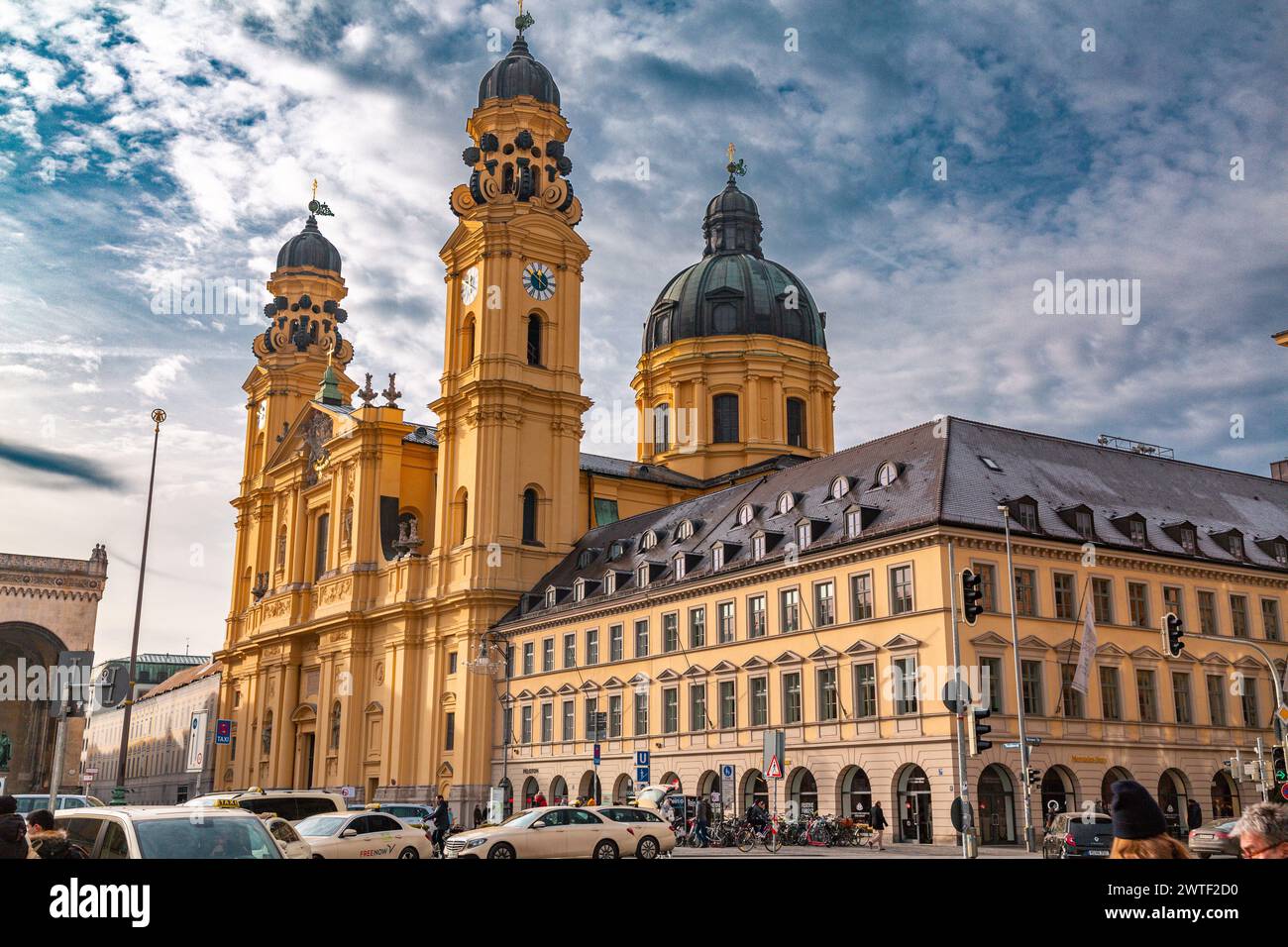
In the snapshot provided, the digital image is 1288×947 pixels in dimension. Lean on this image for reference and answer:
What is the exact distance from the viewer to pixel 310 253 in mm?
102375

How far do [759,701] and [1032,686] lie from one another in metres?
11.2

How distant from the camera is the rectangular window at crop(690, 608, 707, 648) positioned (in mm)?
55250

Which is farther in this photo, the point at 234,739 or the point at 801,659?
the point at 234,739

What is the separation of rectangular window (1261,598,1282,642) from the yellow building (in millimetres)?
137

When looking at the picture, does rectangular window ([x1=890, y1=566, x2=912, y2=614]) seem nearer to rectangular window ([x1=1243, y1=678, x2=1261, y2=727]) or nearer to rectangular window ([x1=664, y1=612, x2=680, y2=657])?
rectangular window ([x1=664, y1=612, x2=680, y2=657])

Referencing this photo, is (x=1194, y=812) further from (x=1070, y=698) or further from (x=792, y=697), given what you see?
(x=792, y=697)

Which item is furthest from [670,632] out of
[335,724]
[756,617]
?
[335,724]

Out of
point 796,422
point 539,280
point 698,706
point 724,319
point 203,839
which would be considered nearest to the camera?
point 203,839

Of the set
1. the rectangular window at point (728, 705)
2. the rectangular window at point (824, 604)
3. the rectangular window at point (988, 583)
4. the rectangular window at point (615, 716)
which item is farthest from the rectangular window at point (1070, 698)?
the rectangular window at point (615, 716)

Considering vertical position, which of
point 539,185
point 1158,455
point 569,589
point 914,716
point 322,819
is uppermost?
point 539,185
